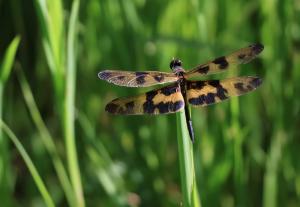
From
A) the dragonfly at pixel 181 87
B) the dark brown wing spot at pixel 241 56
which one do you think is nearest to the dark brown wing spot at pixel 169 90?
the dragonfly at pixel 181 87

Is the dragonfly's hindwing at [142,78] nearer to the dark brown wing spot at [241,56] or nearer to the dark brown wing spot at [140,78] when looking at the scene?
the dark brown wing spot at [140,78]

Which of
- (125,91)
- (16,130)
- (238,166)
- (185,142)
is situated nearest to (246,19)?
(125,91)

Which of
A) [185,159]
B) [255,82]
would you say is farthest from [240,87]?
[185,159]

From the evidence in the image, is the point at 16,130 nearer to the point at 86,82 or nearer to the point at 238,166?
the point at 86,82

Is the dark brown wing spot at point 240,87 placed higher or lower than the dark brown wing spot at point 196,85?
lower

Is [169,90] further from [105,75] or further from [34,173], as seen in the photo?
[34,173]

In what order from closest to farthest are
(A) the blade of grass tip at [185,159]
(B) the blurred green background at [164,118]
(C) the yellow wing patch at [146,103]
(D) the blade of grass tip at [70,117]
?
(A) the blade of grass tip at [185,159] → (C) the yellow wing patch at [146,103] → (D) the blade of grass tip at [70,117] → (B) the blurred green background at [164,118]
